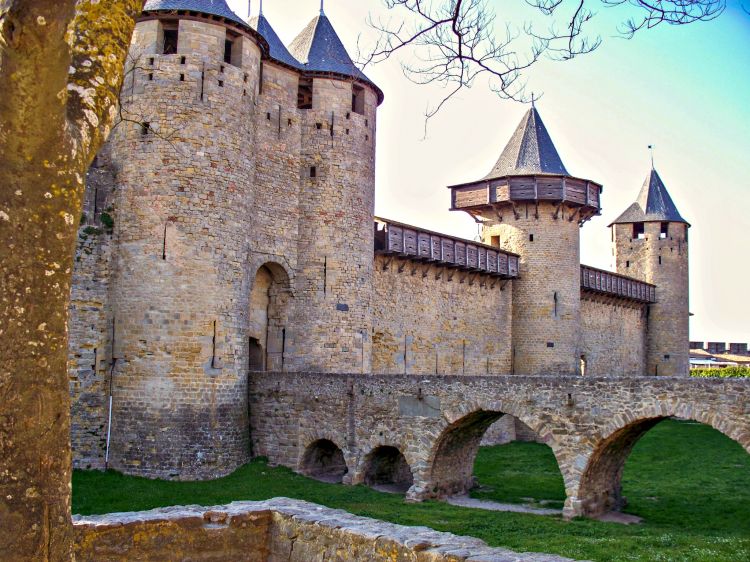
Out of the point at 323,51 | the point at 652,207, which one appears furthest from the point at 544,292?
the point at 652,207

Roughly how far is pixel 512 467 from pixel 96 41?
62.5ft

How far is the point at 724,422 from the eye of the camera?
13.6 meters

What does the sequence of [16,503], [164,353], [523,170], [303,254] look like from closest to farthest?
[16,503] < [164,353] < [303,254] < [523,170]

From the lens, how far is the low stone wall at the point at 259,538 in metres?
7.27

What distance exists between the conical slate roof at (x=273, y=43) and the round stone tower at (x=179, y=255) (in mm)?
2704

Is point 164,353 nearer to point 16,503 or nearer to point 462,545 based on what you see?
point 462,545

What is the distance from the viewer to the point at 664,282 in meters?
39.1

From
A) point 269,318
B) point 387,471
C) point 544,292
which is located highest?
point 544,292

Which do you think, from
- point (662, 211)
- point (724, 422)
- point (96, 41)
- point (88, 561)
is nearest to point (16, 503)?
point (96, 41)

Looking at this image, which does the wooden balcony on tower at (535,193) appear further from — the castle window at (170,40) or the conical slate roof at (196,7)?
the castle window at (170,40)

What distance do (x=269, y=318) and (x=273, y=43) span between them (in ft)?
24.3

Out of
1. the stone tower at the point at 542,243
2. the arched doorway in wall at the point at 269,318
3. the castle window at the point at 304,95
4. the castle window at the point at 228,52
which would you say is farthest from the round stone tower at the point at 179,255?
the stone tower at the point at 542,243

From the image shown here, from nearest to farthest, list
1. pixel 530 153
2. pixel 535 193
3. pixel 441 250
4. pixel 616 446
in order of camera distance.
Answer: pixel 616 446 < pixel 441 250 < pixel 535 193 < pixel 530 153

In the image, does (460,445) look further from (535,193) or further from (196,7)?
(535,193)
